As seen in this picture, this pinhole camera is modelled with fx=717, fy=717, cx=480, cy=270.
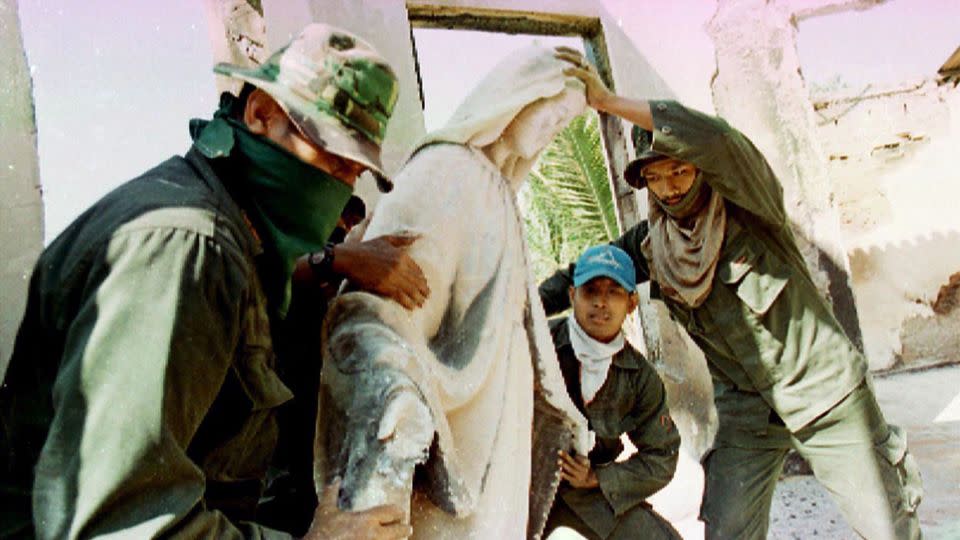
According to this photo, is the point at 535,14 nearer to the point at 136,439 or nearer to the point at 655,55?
the point at 655,55

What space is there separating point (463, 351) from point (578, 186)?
659cm

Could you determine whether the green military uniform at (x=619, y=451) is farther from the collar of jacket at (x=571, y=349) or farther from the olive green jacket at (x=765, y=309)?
the olive green jacket at (x=765, y=309)

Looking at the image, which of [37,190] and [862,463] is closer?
[37,190]

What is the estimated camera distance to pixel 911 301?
8820mm

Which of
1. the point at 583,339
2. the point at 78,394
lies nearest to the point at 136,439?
the point at 78,394

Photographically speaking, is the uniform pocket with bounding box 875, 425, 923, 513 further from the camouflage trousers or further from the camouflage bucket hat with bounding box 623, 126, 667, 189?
the camouflage bucket hat with bounding box 623, 126, 667, 189

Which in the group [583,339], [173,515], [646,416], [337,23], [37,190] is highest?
[337,23]

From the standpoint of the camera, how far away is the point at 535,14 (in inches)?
157

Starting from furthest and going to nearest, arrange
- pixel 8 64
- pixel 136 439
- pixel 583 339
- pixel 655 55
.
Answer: pixel 655 55
pixel 583 339
pixel 8 64
pixel 136 439

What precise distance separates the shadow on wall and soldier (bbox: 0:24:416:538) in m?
9.06

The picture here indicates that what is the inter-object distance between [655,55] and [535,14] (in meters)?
0.87

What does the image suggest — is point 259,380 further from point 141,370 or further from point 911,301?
point 911,301

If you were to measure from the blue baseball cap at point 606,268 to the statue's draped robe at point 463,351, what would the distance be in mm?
741

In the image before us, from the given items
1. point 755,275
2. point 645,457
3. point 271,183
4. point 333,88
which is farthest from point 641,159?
point 271,183
